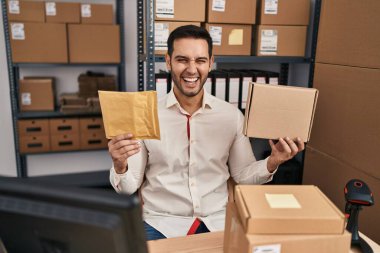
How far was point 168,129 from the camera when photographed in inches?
60.3

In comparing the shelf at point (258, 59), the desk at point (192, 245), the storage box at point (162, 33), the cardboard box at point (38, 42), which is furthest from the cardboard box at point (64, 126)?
the desk at point (192, 245)

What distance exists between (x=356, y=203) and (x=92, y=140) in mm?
2314

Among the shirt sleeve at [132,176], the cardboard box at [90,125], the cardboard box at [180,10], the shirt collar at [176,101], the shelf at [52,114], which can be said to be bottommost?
the cardboard box at [90,125]

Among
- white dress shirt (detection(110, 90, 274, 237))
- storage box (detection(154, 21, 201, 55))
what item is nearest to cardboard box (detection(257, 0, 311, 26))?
storage box (detection(154, 21, 201, 55))

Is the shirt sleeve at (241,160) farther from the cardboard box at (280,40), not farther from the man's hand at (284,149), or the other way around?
the cardboard box at (280,40)

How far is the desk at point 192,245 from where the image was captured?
1019mm

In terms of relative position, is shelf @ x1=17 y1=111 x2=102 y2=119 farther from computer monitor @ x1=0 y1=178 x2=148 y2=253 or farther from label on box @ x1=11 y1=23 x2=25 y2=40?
computer monitor @ x1=0 y1=178 x2=148 y2=253

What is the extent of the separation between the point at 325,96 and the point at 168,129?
76 cm

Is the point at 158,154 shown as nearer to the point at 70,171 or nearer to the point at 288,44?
the point at 288,44

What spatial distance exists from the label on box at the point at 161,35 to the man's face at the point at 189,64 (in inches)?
10.2

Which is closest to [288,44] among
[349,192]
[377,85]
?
[377,85]

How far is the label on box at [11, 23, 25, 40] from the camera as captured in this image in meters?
2.57

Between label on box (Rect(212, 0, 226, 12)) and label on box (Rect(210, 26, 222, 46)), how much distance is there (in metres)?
0.09

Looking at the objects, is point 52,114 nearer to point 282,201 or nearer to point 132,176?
point 132,176
